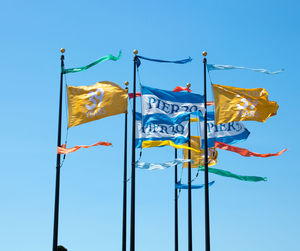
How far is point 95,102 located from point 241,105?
7.75 metres

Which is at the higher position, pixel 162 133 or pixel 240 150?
pixel 162 133

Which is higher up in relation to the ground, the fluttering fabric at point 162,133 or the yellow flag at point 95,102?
the yellow flag at point 95,102

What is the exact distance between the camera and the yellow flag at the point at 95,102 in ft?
97.0

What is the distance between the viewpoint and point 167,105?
31.1 m

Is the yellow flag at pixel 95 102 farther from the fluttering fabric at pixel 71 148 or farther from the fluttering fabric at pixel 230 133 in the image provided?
Answer: the fluttering fabric at pixel 230 133

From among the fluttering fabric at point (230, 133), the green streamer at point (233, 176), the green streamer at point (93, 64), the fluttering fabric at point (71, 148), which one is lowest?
the green streamer at point (233, 176)

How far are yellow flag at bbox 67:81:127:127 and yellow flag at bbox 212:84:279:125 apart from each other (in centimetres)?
505

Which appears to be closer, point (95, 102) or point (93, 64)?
point (95, 102)

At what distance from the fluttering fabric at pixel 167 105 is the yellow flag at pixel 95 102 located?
4.09 feet

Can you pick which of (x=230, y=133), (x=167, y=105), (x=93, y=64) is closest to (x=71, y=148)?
(x=93, y=64)

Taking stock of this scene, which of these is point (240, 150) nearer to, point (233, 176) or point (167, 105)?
point (233, 176)

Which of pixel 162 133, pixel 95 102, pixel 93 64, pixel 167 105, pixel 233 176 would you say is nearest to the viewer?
pixel 95 102

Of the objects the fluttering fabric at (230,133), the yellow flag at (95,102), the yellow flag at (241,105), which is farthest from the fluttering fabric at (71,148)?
the fluttering fabric at (230,133)

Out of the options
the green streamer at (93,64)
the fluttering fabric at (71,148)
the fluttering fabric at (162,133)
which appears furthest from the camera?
the fluttering fabric at (162,133)
